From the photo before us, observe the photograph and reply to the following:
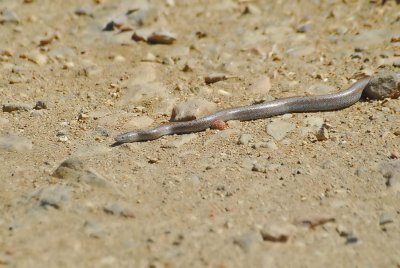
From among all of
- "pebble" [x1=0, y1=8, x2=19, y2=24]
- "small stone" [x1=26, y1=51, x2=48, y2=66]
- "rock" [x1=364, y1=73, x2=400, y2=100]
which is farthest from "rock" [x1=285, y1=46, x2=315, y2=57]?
"pebble" [x1=0, y1=8, x2=19, y2=24]

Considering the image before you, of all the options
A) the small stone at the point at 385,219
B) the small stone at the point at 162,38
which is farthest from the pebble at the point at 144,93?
the small stone at the point at 385,219

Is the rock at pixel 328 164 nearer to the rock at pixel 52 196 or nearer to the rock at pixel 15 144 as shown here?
the rock at pixel 52 196

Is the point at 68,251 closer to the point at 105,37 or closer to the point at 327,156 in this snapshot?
the point at 327,156

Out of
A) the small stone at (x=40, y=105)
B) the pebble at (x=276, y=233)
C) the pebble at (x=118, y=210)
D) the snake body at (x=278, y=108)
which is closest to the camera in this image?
the pebble at (x=276, y=233)

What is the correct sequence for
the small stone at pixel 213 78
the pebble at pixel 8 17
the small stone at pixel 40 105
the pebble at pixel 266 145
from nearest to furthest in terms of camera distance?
1. the pebble at pixel 266 145
2. the small stone at pixel 40 105
3. the small stone at pixel 213 78
4. the pebble at pixel 8 17

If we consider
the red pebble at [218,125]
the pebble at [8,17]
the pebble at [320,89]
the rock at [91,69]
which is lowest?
the pebble at [8,17]

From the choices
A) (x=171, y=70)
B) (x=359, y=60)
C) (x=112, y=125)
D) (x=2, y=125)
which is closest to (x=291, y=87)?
(x=359, y=60)
